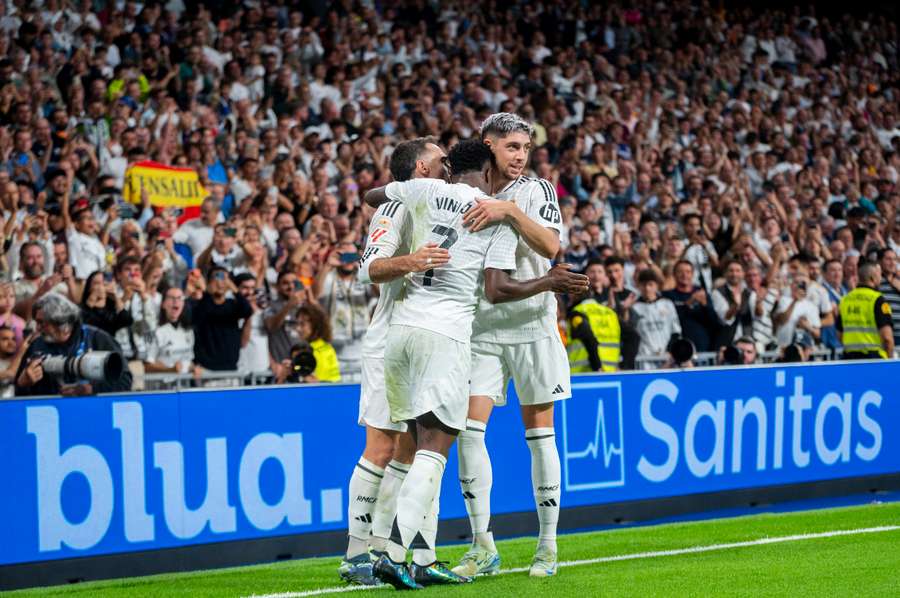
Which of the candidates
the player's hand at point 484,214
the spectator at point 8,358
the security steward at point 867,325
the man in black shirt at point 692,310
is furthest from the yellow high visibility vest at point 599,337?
the player's hand at point 484,214

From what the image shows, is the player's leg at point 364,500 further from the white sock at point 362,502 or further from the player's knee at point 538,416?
the player's knee at point 538,416

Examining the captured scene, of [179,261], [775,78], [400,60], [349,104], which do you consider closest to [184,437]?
[179,261]

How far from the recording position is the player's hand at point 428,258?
6062 millimetres

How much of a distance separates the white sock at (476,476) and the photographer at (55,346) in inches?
98.3

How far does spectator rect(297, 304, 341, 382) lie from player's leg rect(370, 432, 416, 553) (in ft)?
13.3

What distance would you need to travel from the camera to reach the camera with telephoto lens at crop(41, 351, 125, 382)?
298 inches

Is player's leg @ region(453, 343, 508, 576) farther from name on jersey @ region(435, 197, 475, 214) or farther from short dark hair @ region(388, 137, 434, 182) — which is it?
short dark hair @ region(388, 137, 434, 182)

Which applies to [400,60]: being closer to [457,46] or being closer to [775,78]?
[457,46]

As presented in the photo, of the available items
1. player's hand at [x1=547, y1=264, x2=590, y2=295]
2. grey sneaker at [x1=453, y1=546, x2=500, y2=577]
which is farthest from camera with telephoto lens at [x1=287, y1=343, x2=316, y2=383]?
player's hand at [x1=547, y1=264, x2=590, y2=295]

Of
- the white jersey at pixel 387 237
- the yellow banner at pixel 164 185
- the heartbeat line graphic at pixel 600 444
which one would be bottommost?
the heartbeat line graphic at pixel 600 444

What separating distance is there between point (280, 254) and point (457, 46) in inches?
314

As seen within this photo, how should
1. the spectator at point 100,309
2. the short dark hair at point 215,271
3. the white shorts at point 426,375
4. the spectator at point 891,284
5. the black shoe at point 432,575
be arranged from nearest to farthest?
the white shorts at point 426,375 < the black shoe at point 432,575 < the spectator at point 100,309 < the short dark hair at point 215,271 < the spectator at point 891,284

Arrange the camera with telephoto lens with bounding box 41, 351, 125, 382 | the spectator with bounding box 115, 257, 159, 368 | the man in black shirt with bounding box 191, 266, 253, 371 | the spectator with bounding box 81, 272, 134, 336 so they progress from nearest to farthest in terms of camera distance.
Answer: the camera with telephoto lens with bounding box 41, 351, 125, 382 → the spectator with bounding box 81, 272, 134, 336 → the spectator with bounding box 115, 257, 159, 368 → the man in black shirt with bounding box 191, 266, 253, 371

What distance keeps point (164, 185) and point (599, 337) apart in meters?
4.84
